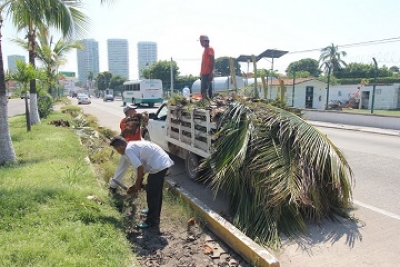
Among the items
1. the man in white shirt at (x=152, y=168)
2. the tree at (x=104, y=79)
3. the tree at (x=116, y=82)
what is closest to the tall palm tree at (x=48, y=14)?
the man in white shirt at (x=152, y=168)

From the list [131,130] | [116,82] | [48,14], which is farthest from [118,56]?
[131,130]

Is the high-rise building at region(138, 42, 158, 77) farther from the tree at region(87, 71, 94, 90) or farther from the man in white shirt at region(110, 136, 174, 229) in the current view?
the man in white shirt at region(110, 136, 174, 229)

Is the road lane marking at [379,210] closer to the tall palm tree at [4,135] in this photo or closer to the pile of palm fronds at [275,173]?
the pile of palm fronds at [275,173]

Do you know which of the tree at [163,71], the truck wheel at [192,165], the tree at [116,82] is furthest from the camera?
the tree at [116,82]

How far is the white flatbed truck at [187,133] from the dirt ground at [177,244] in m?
1.42

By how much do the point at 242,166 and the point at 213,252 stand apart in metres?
1.26

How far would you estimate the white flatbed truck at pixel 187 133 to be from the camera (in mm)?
5430

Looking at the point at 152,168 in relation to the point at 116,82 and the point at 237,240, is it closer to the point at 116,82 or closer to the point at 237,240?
the point at 237,240

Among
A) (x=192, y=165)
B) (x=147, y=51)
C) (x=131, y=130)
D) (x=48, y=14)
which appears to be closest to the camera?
(x=131, y=130)

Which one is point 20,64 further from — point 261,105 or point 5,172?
point 261,105

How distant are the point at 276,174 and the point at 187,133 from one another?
99.4 inches

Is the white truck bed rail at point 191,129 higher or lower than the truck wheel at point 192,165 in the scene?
higher

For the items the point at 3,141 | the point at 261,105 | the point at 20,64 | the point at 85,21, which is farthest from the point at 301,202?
the point at 20,64

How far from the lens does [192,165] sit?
6.20m
